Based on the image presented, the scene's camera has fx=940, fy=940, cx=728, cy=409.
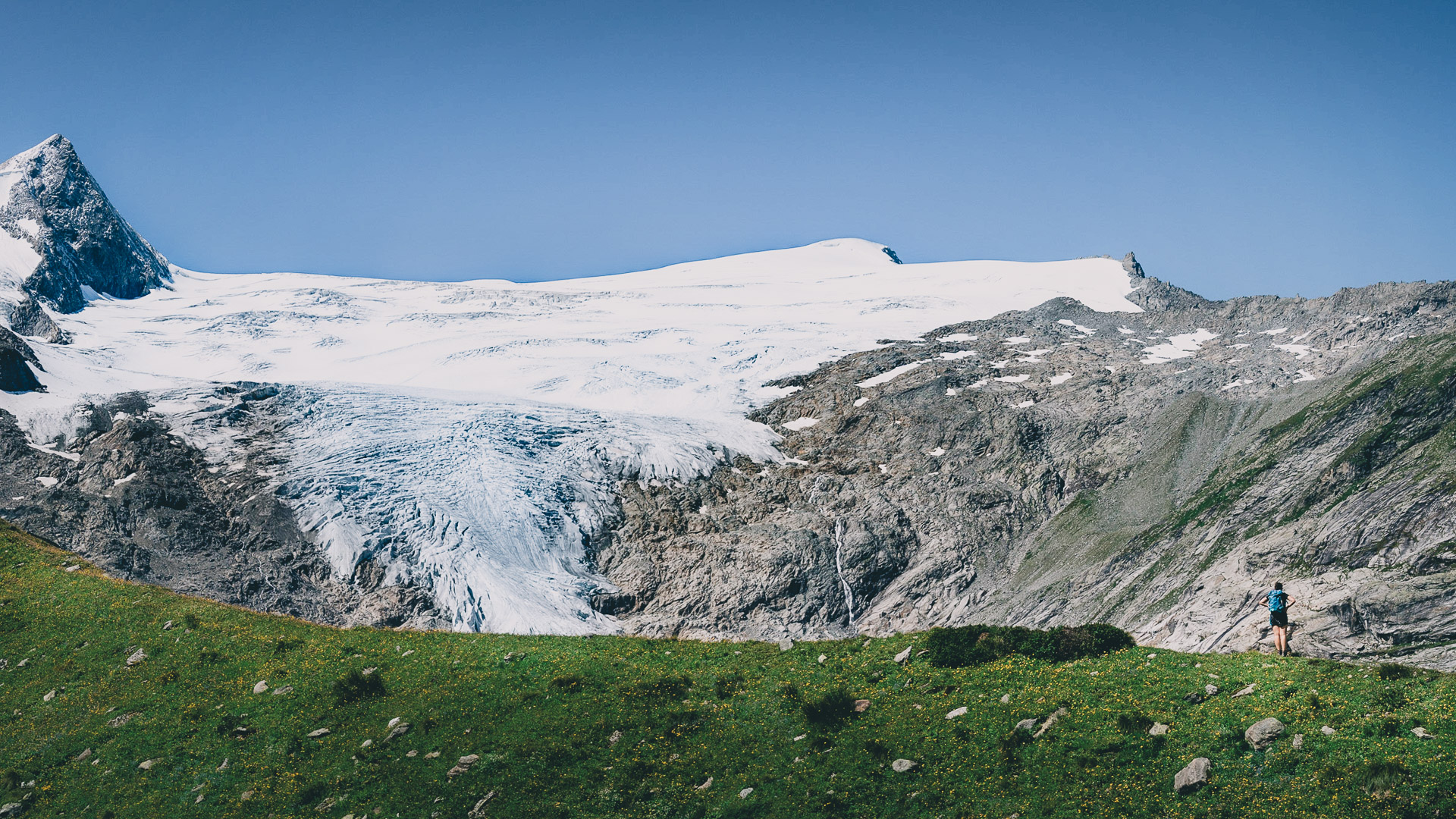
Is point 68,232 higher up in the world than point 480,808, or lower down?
higher up

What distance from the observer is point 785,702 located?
23750 millimetres

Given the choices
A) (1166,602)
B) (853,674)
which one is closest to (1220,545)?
(1166,602)

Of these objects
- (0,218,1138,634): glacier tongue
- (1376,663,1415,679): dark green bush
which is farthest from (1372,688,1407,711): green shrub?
(0,218,1138,634): glacier tongue

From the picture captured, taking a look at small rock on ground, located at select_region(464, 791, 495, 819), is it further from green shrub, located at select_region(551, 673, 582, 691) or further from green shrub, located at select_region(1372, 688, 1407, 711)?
green shrub, located at select_region(1372, 688, 1407, 711)

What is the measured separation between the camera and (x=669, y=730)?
918 inches

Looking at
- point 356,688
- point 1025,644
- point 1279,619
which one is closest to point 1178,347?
point 1279,619

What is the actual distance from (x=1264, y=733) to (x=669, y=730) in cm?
1301

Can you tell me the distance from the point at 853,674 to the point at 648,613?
149ft

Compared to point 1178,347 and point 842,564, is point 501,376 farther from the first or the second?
point 1178,347

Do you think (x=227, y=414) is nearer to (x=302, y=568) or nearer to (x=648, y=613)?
(x=302, y=568)

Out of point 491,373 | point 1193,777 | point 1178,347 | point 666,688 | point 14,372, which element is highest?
point 1178,347

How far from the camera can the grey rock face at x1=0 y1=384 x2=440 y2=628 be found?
2574 inches

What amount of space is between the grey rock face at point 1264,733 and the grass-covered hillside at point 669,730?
0.70 ft

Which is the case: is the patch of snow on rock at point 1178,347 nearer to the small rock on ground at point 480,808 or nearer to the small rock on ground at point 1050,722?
the small rock on ground at point 1050,722
